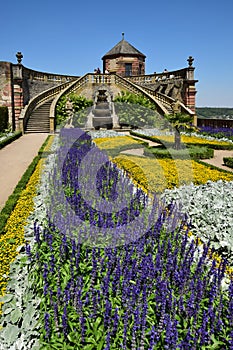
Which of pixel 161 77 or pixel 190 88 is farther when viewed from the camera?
pixel 161 77

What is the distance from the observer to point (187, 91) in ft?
87.9

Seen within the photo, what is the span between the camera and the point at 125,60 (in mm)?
36125

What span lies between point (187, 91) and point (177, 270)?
82.7 feet

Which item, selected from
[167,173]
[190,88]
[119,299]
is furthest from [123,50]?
[119,299]

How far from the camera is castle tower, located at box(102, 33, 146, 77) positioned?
36125 millimetres

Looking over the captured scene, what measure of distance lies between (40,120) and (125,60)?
52.2 feet

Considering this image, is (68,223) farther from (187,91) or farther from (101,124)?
(187,91)

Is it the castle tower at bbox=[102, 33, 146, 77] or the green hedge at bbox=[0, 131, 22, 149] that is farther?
the castle tower at bbox=[102, 33, 146, 77]

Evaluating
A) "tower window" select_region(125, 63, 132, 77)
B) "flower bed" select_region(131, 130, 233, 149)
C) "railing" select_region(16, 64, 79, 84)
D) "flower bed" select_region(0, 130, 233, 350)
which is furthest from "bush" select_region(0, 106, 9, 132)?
"tower window" select_region(125, 63, 132, 77)

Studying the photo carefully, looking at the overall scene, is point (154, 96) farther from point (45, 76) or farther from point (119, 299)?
point (119, 299)

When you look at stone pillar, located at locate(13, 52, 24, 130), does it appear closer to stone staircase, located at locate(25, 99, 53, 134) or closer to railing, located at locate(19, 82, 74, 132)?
railing, located at locate(19, 82, 74, 132)

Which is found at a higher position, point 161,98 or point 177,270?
point 161,98

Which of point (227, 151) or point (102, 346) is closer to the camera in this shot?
point (102, 346)

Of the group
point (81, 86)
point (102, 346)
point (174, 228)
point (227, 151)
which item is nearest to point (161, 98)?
point (81, 86)
